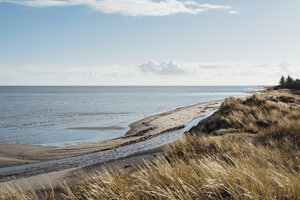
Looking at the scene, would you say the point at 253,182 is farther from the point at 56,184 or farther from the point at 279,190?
the point at 56,184

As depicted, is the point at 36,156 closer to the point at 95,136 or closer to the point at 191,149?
the point at 95,136

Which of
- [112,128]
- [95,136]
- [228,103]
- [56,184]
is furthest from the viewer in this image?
[112,128]

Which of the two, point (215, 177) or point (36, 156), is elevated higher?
point (215, 177)

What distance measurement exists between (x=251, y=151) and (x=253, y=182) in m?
2.64

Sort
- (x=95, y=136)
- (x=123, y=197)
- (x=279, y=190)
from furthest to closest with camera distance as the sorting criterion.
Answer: (x=95, y=136)
(x=123, y=197)
(x=279, y=190)

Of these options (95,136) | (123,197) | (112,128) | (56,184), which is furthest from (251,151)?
(112,128)

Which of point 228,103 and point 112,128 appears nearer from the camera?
point 228,103

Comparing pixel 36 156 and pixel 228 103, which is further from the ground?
pixel 228 103

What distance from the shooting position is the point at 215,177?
13.0 ft

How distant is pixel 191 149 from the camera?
25.5ft

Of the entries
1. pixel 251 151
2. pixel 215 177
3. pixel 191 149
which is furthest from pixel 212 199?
pixel 191 149

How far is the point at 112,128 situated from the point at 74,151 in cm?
983

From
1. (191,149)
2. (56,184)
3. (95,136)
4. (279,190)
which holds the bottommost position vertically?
(95,136)

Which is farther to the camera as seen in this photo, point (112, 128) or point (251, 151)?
point (112, 128)
